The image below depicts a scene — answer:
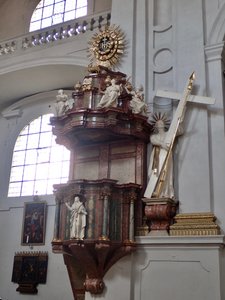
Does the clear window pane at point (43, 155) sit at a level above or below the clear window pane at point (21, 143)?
below

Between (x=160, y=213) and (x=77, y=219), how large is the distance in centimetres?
102

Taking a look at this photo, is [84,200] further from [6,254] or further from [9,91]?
[9,91]

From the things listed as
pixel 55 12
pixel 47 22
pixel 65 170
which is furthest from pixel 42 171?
pixel 55 12

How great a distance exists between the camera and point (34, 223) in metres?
8.38

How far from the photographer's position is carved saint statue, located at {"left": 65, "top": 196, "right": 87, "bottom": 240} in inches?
198

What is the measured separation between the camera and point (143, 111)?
564 centimetres

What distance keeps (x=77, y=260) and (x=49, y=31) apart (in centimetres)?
482

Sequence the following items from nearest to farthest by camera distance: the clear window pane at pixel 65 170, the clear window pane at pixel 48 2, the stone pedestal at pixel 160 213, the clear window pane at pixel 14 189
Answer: the stone pedestal at pixel 160 213
the clear window pane at pixel 65 170
the clear window pane at pixel 14 189
the clear window pane at pixel 48 2

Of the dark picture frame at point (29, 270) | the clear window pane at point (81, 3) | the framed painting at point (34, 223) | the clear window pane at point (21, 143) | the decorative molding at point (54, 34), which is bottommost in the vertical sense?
the dark picture frame at point (29, 270)

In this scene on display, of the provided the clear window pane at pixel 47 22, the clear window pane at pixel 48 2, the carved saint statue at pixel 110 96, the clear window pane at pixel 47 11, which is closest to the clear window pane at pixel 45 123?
the clear window pane at pixel 47 22

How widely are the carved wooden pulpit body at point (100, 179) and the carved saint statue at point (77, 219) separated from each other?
0.16 feet

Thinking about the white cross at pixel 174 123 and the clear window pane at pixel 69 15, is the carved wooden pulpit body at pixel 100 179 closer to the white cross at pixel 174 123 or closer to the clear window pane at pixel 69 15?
the white cross at pixel 174 123

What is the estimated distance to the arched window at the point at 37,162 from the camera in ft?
29.1

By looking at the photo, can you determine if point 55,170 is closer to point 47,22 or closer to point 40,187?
point 40,187
